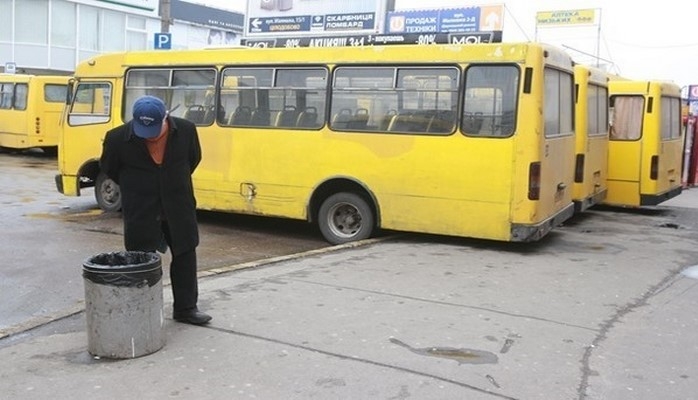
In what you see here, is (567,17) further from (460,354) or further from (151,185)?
(151,185)

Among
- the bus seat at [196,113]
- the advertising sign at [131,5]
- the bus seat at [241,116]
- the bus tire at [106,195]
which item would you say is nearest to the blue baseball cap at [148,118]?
the bus seat at [241,116]

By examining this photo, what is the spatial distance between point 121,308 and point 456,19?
27.9m

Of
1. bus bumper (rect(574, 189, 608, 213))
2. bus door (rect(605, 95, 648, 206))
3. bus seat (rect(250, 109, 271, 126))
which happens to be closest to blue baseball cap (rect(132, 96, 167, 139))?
bus seat (rect(250, 109, 271, 126))

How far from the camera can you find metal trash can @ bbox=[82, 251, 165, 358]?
14.7 ft

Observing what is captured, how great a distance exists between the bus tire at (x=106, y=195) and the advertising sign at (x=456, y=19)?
19.2 m

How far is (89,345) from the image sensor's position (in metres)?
4.64

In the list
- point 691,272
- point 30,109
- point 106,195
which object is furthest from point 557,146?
point 30,109

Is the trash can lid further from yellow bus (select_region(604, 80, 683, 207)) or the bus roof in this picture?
yellow bus (select_region(604, 80, 683, 207))

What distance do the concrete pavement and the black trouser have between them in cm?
18

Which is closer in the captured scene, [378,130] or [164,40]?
[378,130]

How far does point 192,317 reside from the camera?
207 inches

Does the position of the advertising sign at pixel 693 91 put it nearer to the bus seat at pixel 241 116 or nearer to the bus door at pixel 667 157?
the bus door at pixel 667 157

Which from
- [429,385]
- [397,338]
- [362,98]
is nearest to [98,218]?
[362,98]

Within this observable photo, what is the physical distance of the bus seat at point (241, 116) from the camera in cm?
1015
